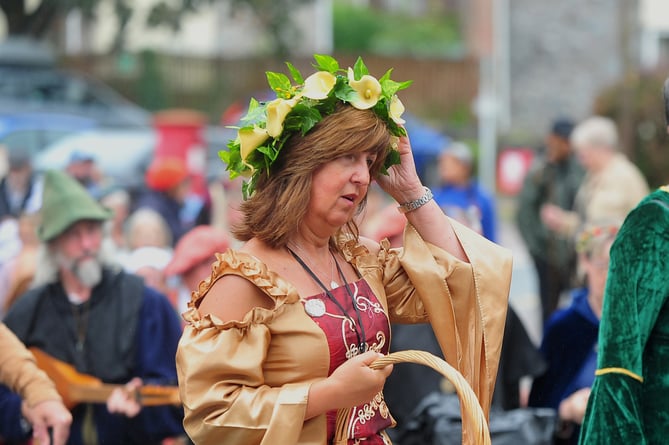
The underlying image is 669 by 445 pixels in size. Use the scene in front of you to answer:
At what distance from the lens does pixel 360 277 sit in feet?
11.7

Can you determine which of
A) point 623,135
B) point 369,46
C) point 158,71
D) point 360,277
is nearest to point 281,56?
point 158,71

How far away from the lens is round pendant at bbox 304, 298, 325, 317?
3.32 metres

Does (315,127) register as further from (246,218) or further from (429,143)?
(429,143)

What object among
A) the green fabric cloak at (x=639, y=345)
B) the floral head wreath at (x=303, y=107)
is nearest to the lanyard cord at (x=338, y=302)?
the floral head wreath at (x=303, y=107)

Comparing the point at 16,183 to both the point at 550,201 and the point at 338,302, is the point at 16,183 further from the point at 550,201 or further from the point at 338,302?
the point at 338,302

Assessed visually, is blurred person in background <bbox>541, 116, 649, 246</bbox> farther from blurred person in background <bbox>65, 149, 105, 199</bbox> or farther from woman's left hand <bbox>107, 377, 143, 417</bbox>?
woman's left hand <bbox>107, 377, 143, 417</bbox>

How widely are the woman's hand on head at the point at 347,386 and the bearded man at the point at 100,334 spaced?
225 centimetres

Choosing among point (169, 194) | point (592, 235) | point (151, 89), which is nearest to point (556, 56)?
point (151, 89)

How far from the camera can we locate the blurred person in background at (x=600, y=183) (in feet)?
31.1

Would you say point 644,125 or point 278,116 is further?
point 644,125

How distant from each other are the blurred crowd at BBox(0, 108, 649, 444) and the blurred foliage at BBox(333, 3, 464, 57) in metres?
22.6

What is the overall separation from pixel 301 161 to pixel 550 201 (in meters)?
7.70

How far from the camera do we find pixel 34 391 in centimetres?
466

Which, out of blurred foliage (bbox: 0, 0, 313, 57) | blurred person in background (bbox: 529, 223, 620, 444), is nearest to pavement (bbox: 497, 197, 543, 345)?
blurred person in background (bbox: 529, 223, 620, 444)
